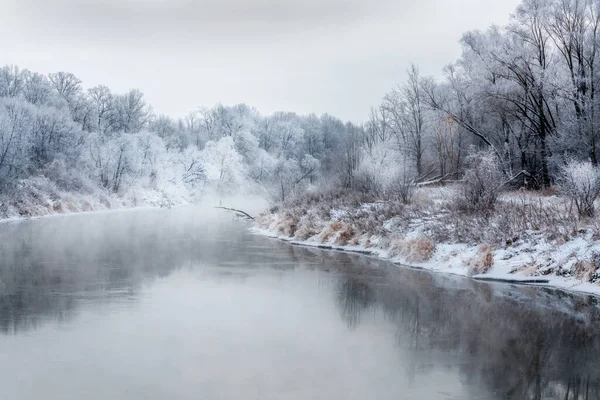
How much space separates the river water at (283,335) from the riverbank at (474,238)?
0.79m

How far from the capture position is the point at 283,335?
1036 centimetres

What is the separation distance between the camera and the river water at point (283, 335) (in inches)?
299

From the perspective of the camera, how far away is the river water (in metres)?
7.60

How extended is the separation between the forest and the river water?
6.63 meters

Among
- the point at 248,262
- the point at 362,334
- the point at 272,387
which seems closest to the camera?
the point at 272,387

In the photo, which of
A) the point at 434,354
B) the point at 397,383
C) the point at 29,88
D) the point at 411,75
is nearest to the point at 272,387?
the point at 397,383

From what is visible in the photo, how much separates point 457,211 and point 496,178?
2.01 m

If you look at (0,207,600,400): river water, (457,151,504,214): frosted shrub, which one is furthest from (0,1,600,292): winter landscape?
(0,207,600,400): river water

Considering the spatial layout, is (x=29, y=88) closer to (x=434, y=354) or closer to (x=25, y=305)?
(x=25, y=305)

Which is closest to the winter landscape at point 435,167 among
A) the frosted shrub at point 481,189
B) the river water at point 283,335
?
the frosted shrub at point 481,189

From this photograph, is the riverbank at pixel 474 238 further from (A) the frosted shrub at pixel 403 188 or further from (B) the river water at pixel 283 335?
(B) the river water at pixel 283 335

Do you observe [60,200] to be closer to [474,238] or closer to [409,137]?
[409,137]

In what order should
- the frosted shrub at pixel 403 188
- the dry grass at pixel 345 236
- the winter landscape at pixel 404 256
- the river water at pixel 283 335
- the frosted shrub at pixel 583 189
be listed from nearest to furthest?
the river water at pixel 283 335 → the winter landscape at pixel 404 256 → the frosted shrub at pixel 583 189 → the dry grass at pixel 345 236 → the frosted shrub at pixel 403 188

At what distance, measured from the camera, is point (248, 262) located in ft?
65.5
